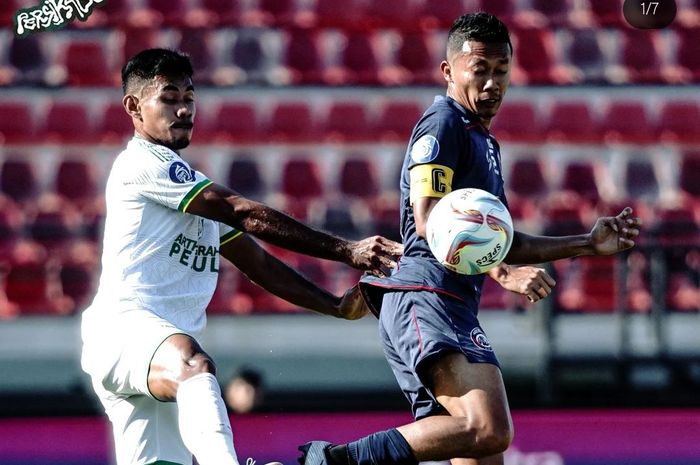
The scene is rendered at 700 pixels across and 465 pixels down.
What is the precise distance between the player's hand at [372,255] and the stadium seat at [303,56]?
6.73 metres

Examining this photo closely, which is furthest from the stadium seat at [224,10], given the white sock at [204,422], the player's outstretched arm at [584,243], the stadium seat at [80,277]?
the white sock at [204,422]

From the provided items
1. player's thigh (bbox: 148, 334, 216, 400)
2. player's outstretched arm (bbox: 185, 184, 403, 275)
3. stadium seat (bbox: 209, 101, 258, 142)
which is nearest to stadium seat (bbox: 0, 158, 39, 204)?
stadium seat (bbox: 209, 101, 258, 142)

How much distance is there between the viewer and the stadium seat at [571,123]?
10.4 m

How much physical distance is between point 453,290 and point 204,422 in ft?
3.40

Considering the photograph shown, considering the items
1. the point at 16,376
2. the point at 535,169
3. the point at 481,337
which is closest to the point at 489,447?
the point at 481,337

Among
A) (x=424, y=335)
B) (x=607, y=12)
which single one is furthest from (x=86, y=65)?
(x=424, y=335)

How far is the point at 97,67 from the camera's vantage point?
10.8 metres

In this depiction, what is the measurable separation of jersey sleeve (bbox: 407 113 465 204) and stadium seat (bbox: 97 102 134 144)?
245 inches

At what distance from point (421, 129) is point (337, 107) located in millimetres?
6148

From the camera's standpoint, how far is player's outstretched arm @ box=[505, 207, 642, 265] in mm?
4477

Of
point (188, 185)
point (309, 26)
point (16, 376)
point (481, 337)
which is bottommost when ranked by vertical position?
point (16, 376)

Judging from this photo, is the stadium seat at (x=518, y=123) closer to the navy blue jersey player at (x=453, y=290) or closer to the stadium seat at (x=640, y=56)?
the stadium seat at (x=640, y=56)

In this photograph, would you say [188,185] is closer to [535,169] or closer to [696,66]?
[535,169]

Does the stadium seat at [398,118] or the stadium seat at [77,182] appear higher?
the stadium seat at [398,118]
